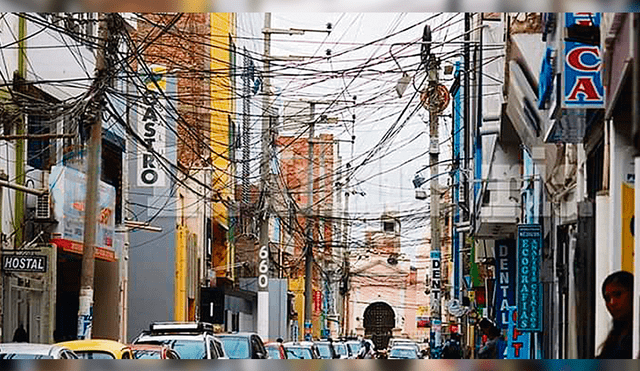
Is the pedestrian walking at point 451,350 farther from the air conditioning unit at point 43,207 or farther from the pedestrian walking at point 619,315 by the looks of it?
the air conditioning unit at point 43,207

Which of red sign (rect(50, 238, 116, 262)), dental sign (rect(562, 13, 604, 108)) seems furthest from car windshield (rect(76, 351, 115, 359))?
dental sign (rect(562, 13, 604, 108))

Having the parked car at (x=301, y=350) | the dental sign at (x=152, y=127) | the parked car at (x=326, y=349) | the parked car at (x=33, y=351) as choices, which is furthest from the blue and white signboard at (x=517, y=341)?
the parked car at (x=33, y=351)

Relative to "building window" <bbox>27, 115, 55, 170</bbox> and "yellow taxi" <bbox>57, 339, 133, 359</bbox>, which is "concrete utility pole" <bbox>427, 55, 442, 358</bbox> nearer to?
"yellow taxi" <bbox>57, 339, 133, 359</bbox>

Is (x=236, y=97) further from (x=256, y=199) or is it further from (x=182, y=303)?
(x=182, y=303)

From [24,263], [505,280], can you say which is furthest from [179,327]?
[505,280]

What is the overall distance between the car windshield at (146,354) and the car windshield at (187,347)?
0.24ft

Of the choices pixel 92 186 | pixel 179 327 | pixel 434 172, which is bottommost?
pixel 179 327

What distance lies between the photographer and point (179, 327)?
9.41 m

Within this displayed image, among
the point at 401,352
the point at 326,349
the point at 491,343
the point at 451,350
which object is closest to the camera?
the point at 401,352

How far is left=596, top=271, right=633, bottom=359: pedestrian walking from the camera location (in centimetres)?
818

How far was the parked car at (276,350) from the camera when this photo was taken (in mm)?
9381

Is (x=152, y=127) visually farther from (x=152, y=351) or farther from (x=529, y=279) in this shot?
(x=529, y=279)

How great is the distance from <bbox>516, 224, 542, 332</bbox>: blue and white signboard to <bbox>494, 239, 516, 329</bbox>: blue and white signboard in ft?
3.15

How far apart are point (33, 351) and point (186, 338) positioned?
119 cm
